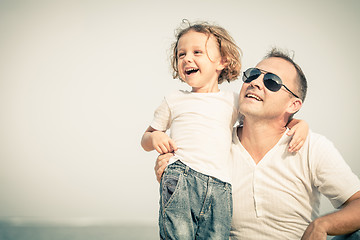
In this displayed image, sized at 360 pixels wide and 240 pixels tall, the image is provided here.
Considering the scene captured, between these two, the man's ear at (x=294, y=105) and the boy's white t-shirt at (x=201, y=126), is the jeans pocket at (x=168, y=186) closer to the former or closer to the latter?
the boy's white t-shirt at (x=201, y=126)

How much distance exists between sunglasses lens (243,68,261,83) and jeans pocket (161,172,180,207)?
107cm

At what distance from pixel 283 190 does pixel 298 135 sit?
1.45 ft

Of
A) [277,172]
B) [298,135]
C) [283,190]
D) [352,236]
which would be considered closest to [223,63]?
[298,135]

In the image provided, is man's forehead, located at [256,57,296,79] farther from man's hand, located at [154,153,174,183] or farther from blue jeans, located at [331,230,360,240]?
blue jeans, located at [331,230,360,240]

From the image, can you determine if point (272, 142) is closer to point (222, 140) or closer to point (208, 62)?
point (222, 140)

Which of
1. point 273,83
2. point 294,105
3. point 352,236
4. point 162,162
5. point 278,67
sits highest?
point 278,67

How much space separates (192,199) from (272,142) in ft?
2.98

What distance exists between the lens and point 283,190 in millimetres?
2479

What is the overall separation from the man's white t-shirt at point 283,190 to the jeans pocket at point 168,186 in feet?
2.00

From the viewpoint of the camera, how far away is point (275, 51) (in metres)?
3.08

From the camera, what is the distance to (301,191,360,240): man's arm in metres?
2.13

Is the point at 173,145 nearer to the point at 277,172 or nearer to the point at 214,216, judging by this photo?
the point at 214,216

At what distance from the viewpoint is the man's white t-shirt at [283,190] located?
2.41 m

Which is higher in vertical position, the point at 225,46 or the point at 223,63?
the point at 225,46
